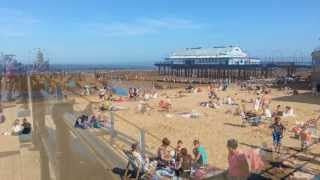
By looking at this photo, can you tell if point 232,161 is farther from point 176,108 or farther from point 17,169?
point 176,108

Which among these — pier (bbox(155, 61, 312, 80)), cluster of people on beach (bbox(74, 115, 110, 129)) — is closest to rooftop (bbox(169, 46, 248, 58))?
pier (bbox(155, 61, 312, 80))

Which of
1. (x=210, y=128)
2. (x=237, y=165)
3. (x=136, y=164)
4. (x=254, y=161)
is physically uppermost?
(x=237, y=165)

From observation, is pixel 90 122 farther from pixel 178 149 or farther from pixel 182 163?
pixel 182 163

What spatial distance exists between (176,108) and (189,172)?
14418mm

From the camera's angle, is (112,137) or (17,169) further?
(112,137)

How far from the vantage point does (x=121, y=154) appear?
29.0 ft

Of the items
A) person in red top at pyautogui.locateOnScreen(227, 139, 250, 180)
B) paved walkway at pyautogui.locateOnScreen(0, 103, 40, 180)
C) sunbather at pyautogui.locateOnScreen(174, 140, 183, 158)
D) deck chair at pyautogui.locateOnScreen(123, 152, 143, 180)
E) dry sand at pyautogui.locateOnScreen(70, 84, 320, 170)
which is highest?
person in red top at pyautogui.locateOnScreen(227, 139, 250, 180)

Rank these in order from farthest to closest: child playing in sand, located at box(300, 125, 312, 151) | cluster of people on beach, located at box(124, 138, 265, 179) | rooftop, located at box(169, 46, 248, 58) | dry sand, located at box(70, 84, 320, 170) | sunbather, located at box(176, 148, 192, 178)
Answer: rooftop, located at box(169, 46, 248, 58)
dry sand, located at box(70, 84, 320, 170)
child playing in sand, located at box(300, 125, 312, 151)
sunbather, located at box(176, 148, 192, 178)
cluster of people on beach, located at box(124, 138, 265, 179)

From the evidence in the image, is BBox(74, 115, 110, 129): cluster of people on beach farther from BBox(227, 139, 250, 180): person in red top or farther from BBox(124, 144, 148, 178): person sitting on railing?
BBox(227, 139, 250, 180): person in red top

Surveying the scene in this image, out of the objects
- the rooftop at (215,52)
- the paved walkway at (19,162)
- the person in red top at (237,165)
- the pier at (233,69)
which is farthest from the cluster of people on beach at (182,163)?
the rooftop at (215,52)

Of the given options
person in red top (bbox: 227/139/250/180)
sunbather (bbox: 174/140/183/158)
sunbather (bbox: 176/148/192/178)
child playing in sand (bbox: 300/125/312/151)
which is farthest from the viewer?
child playing in sand (bbox: 300/125/312/151)

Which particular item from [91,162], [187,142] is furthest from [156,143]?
[91,162]

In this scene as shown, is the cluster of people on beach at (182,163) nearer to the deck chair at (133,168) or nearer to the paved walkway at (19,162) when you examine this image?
the deck chair at (133,168)

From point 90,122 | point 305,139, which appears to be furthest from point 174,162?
point 90,122
